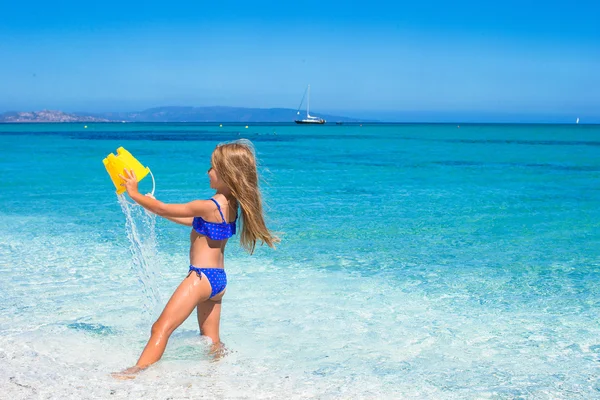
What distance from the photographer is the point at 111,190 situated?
1605 centimetres

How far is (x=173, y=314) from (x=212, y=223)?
1.94 feet

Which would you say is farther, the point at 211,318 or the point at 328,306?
the point at 328,306

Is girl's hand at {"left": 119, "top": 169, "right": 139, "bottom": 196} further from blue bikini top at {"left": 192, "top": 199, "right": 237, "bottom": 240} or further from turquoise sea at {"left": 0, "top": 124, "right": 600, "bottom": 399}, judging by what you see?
turquoise sea at {"left": 0, "top": 124, "right": 600, "bottom": 399}

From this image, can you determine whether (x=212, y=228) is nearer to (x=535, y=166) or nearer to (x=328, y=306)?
(x=328, y=306)

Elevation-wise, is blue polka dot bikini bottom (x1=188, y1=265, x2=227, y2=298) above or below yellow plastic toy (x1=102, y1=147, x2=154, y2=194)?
below

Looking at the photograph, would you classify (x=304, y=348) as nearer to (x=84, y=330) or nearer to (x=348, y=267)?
(x=84, y=330)

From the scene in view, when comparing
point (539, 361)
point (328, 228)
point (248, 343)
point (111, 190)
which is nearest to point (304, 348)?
point (248, 343)

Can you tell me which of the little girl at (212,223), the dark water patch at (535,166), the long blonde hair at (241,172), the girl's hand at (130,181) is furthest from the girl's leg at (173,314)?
the dark water patch at (535,166)

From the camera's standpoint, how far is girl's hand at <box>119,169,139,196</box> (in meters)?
3.81

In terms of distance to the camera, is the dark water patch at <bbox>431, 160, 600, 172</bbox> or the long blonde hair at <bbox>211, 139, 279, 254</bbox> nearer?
the long blonde hair at <bbox>211, 139, 279, 254</bbox>

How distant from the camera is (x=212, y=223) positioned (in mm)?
4012

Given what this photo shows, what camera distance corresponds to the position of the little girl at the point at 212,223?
3.94 meters

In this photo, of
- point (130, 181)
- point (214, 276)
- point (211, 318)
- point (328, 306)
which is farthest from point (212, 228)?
point (328, 306)

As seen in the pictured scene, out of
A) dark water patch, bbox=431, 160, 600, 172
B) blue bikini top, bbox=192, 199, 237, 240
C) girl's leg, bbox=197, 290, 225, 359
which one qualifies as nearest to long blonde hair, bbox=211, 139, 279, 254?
blue bikini top, bbox=192, 199, 237, 240
